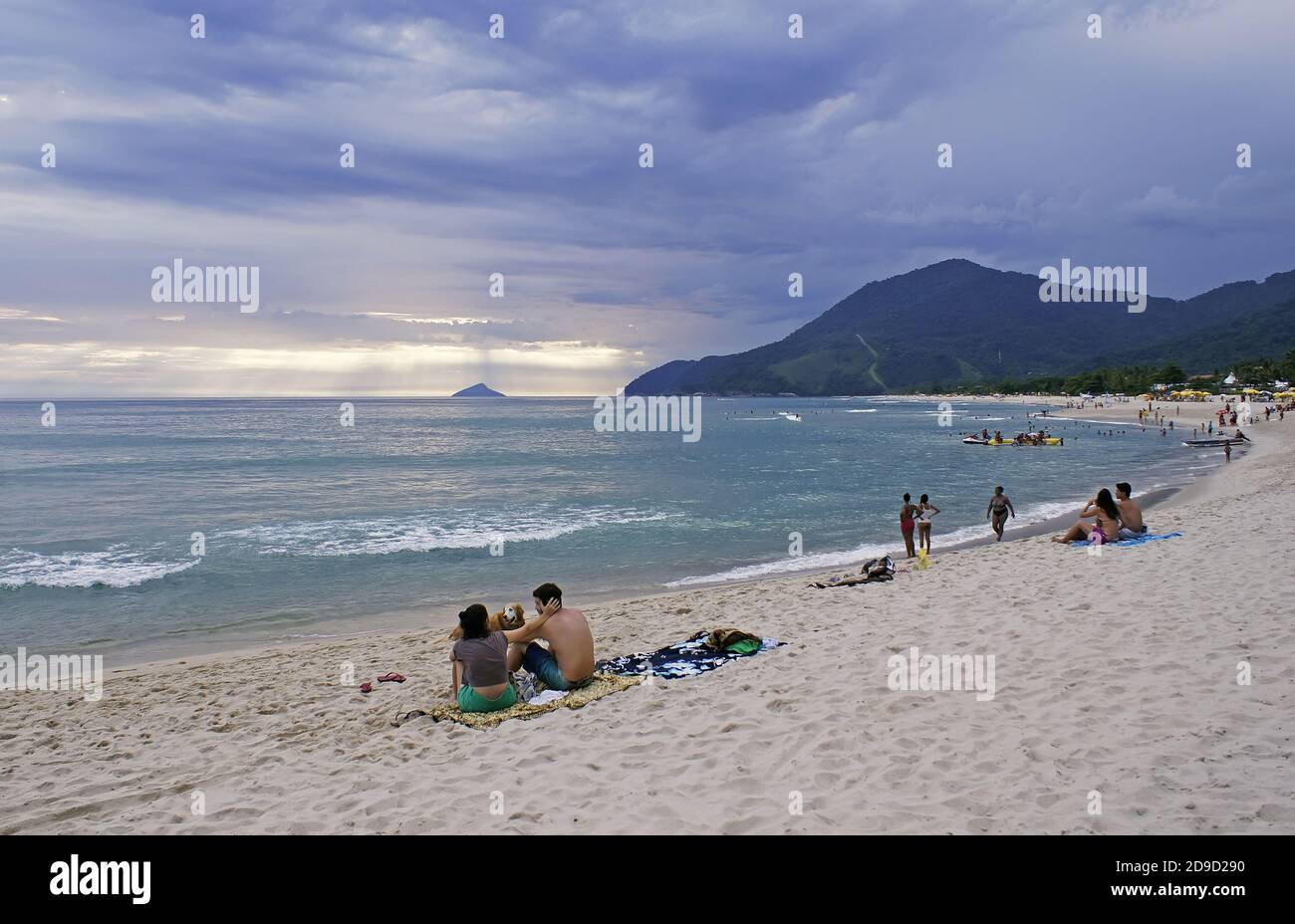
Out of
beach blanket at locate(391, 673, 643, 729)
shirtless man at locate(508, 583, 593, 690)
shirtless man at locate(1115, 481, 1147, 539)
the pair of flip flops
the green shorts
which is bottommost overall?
the pair of flip flops

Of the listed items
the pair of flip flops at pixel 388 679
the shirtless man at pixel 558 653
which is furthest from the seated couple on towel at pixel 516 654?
the pair of flip flops at pixel 388 679

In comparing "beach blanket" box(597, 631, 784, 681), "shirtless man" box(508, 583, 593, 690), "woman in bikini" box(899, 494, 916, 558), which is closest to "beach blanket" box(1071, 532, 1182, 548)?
"woman in bikini" box(899, 494, 916, 558)

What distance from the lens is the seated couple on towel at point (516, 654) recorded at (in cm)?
766

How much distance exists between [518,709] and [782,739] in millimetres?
2828

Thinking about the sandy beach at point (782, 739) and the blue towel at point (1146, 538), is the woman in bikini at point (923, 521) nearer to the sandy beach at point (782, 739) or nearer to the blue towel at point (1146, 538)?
the blue towel at point (1146, 538)

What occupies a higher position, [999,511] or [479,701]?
[999,511]

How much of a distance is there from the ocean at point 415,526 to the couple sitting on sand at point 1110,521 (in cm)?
532

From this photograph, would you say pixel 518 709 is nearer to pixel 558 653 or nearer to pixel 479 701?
pixel 479 701

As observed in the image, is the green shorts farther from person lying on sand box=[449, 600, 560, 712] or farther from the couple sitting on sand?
the couple sitting on sand

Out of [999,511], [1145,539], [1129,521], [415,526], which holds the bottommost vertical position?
[415,526]

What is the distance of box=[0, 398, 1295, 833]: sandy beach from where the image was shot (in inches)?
195

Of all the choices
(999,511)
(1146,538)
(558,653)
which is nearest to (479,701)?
(558,653)

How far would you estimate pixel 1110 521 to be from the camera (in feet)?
49.0
